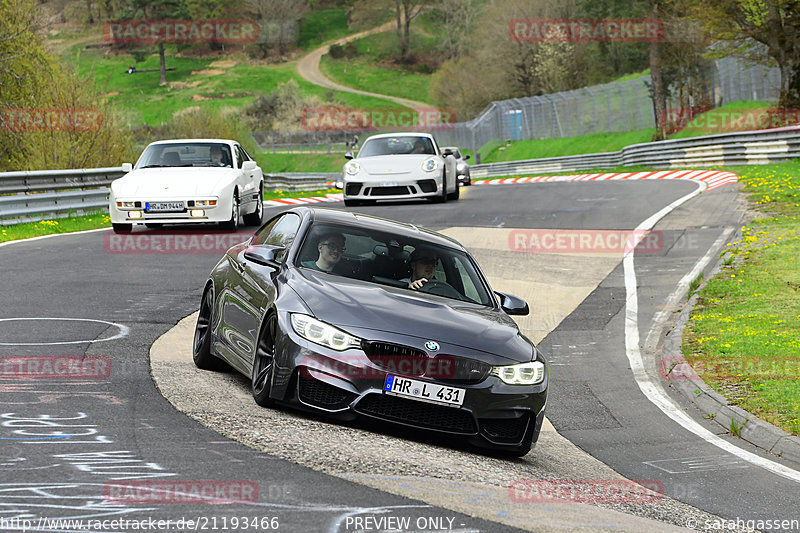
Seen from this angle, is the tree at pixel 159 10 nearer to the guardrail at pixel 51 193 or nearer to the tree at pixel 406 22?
the tree at pixel 406 22

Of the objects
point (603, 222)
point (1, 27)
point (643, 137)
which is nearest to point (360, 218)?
point (603, 222)

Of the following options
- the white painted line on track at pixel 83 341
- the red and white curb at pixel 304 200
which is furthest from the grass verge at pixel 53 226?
the white painted line on track at pixel 83 341

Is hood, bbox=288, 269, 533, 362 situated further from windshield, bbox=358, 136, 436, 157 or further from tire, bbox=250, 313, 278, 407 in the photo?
windshield, bbox=358, 136, 436, 157

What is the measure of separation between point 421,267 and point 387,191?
666 inches

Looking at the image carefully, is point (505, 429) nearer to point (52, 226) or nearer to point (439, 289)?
point (439, 289)

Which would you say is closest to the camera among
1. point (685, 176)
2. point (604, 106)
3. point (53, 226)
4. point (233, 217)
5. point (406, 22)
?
point (233, 217)

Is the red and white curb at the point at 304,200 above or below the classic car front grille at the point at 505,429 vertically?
below

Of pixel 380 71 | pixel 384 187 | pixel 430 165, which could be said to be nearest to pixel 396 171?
pixel 384 187

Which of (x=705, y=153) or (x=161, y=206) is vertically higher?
(x=161, y=206)

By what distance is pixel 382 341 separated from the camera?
22.8ft

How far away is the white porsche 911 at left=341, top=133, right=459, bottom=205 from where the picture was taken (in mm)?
25078

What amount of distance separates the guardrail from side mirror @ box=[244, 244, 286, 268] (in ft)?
48.8

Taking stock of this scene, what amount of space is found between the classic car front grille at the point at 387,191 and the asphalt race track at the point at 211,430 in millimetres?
6602

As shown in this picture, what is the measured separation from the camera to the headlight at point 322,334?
6.97 meters
